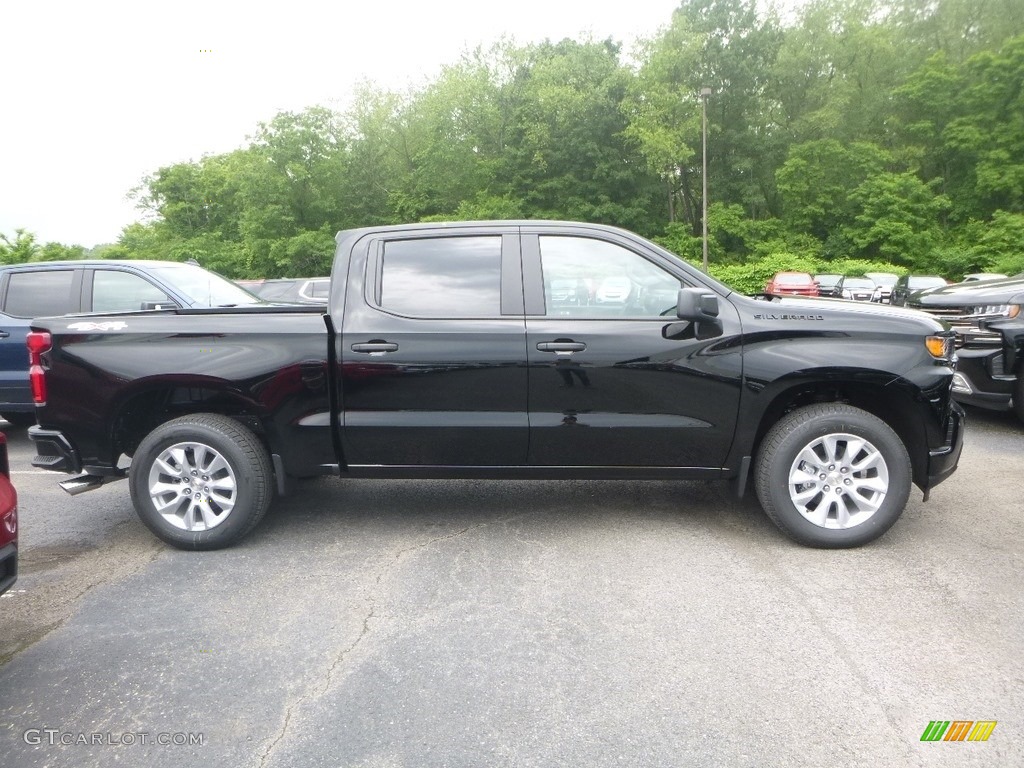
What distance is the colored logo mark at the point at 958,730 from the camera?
107 inches

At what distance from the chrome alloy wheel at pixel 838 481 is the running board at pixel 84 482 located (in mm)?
4104

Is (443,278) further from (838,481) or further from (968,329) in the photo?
(968,329)

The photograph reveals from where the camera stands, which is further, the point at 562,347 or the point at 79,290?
the point at 79,290

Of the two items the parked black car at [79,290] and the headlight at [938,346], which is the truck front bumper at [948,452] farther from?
the parked black car at [79,290]

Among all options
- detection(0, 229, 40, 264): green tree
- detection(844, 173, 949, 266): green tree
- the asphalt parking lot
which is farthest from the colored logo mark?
detection(844, 173, 949, 266): green tree

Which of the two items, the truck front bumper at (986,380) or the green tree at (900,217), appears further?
the green tree at (900,217)

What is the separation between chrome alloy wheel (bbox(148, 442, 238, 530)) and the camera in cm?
463

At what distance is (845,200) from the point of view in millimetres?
42656

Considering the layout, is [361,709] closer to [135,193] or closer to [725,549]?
[725,549]

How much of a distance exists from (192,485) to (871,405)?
4.09 metres

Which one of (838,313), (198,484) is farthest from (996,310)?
(198,484)

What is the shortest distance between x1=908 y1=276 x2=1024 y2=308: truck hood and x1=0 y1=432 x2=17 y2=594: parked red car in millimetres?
8023

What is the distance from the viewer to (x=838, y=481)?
4.45m

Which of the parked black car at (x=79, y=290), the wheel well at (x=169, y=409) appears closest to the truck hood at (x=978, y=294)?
the wheel well at (x=169, y=409)
